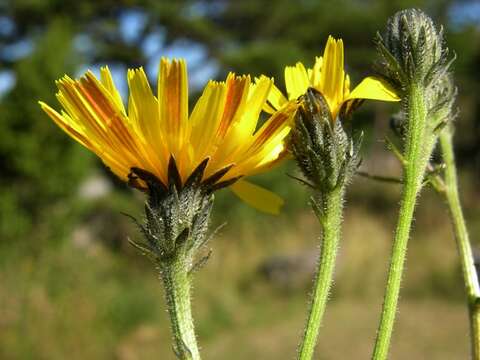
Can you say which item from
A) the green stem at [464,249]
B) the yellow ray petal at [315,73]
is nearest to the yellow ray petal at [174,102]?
the yellow ray petal at [315,73]

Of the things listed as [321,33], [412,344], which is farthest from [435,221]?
[321,33]

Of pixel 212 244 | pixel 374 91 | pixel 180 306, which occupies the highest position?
pixel 212 244

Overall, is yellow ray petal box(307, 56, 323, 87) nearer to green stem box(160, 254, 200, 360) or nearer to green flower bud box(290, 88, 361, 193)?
green flower bud box(290, 88, 361, 193)

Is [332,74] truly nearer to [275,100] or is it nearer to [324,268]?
[275,100]

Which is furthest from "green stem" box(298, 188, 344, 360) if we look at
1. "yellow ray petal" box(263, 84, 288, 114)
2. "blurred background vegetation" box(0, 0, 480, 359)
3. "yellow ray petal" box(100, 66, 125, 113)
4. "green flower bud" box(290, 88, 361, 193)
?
"blurred background vegetation" box(0, 0, 480, 359)

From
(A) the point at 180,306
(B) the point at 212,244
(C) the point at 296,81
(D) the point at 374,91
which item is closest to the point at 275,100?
(C) the point at 296,81

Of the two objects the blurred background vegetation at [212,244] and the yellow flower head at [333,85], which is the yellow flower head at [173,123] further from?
the blurred background vegetation at [212,244]
